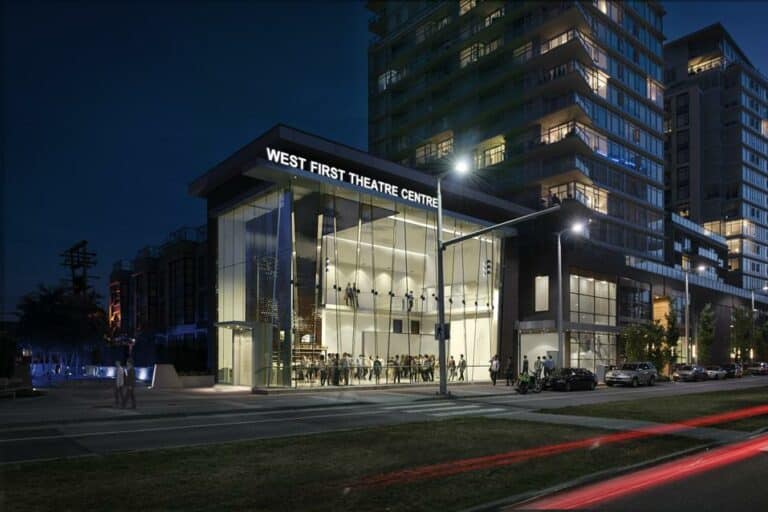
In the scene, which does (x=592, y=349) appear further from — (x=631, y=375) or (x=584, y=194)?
(x=584, y=194)

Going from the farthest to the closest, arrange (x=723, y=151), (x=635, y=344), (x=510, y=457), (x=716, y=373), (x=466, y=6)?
(x=723, y=151) < (x=466, y=6) < (x=716, y=373) < (x=635, y=344) < (x=510, y=457)

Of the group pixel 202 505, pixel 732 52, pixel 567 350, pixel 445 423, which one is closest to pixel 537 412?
pixel 445 423

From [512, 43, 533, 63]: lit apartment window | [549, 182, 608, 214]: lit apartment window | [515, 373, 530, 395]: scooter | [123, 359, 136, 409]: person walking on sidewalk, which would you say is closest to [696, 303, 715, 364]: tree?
[549, 182, 608, 214]: lit apartment window

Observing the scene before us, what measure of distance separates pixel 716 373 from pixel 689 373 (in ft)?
19.5

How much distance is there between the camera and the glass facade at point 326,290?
31719 millimetres

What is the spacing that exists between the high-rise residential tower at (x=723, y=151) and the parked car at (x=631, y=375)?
73988 millimetres

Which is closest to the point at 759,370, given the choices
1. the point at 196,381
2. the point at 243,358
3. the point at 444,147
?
the point at 444,147

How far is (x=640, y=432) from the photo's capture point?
15016 mm

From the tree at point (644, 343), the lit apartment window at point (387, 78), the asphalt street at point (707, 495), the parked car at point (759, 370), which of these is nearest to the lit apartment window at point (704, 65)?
the lit apartment window at point (387, 78)

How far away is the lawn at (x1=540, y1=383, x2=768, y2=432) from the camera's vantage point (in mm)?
17862

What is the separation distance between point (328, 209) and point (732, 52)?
111204 mm

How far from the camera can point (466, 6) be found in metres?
73.4

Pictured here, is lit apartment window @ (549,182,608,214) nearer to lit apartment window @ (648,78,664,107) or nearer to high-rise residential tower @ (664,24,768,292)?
lit apartment window @ (648,78,664,107)

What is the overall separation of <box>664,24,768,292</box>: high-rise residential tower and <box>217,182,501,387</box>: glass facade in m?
81.2
